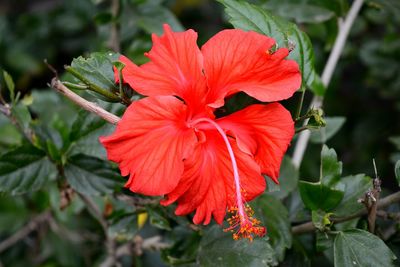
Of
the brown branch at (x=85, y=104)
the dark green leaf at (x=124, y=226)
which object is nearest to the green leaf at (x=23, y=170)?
the dark green leaf at (x=124, y=226)

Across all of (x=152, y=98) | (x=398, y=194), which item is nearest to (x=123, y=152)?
(x=152, y=98)

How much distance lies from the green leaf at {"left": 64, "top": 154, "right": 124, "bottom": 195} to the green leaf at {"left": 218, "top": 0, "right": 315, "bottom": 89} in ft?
1.43

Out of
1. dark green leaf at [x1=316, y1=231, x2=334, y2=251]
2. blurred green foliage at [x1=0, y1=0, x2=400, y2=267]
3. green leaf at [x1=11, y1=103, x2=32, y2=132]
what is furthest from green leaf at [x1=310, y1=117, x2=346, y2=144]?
green leaf at [x1=11, y1=103, x2=32, y2=132]

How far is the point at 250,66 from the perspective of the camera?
0.97 m

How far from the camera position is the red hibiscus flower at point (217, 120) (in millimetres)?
942

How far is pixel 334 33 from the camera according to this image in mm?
1578

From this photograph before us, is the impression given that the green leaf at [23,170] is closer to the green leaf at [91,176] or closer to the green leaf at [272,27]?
the green leaf at [91,176]

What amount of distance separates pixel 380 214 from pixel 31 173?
29.8 inches

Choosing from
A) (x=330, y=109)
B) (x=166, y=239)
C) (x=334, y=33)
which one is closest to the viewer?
(x=166, y=239)

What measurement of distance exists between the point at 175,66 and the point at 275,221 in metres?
0.44

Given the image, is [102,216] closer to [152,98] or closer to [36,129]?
[36,129]

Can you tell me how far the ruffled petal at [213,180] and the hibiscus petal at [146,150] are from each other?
40 mm

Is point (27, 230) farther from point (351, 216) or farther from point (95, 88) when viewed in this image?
point (351, 216)

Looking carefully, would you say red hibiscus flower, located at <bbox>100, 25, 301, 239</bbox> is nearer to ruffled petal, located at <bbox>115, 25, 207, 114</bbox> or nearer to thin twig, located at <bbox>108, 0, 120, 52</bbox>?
ruffled petal, located at <bbox>115, 25, 207, 114</bbox>
